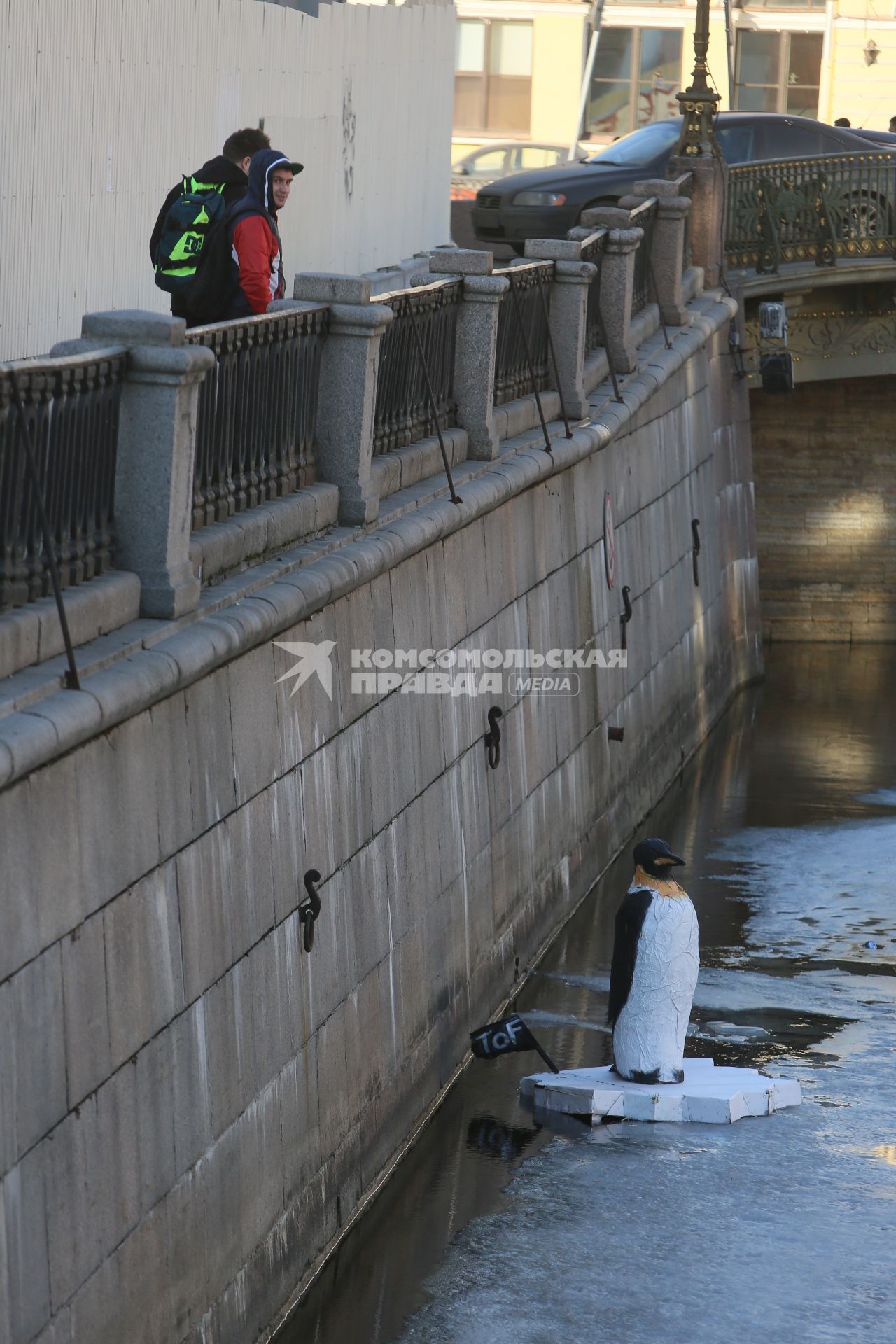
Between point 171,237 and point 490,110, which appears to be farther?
point 490,110

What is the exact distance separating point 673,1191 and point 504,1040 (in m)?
1.56

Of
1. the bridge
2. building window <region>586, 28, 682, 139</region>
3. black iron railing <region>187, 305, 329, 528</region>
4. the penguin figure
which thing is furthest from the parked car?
black iron railing <region>187, 305, 329, 528</region>

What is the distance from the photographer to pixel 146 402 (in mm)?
7660

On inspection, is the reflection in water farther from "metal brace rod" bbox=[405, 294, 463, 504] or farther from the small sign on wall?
the small sign on wall

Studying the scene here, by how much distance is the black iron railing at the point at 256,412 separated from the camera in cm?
861

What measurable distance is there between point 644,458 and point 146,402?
1148 centimetres

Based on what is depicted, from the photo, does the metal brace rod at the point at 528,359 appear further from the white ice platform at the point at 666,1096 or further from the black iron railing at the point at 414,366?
the white ice platform at the point at 666,1096

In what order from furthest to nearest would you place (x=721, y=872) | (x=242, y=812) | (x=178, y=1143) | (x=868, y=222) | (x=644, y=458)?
(x=868, y=222) < (x=644, y=458) < (x=721, y=872) < (x=242, y=812) < (x=178, y=1143)

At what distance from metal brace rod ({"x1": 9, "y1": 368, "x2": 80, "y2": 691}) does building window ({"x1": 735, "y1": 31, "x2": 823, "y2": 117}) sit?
1628 inches

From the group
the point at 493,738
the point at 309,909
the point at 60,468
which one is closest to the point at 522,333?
the point at 493,738

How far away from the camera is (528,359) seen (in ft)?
47.6

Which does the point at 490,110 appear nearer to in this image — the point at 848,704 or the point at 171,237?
the point at 848,704

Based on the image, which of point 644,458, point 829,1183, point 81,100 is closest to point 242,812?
point 829,1183

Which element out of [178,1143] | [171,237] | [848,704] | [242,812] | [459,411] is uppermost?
[171,237]
